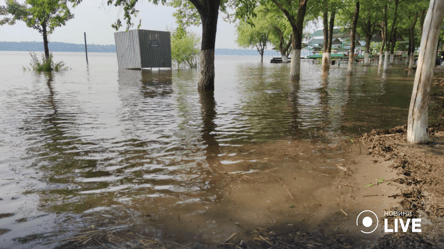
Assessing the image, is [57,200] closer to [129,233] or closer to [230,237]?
[129,233]

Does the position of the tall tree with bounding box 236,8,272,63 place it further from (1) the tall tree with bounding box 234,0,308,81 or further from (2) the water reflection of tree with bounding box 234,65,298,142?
(2) the water reflection of tree with bounding box 234,65,298,142

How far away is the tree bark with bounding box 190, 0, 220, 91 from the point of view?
13539 millimetres

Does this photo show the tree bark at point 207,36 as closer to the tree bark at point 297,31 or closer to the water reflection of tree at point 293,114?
the water reflection of tree at point 293,114

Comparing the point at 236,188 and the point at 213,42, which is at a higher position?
the point at 213,42

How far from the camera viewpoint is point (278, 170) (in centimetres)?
449

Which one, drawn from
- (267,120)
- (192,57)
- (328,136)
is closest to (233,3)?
(267,120)

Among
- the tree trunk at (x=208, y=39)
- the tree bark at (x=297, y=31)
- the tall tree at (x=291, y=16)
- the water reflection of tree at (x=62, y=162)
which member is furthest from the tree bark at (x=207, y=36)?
the water reflection of tree at (x=62, y=162)

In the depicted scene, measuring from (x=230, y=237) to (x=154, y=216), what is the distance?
899 millimetres

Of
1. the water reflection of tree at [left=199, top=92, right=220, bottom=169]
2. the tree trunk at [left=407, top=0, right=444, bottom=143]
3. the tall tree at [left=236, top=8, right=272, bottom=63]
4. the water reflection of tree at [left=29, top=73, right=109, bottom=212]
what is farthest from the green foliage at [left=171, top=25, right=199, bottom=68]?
the tree trunk at [left=407, top=0, right=444, bottom=143]

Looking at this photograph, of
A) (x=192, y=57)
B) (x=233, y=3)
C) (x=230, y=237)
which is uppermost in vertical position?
(x=233, y=3)

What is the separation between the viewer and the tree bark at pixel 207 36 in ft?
44.4

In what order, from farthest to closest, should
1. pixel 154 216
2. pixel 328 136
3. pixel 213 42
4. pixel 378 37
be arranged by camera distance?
pixel 378 37, pixel 213 42, pixel 328 136, pixel 154 216
